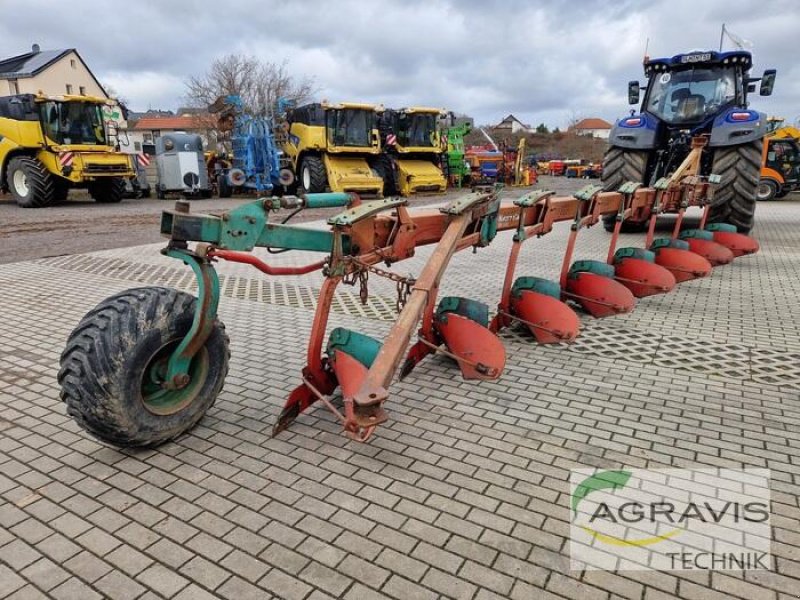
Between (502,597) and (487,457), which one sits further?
(487,457)

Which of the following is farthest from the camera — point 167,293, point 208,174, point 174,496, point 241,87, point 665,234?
point 241,87

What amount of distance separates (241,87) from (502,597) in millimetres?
34908

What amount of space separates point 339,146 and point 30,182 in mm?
7812

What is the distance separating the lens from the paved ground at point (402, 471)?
2020mm

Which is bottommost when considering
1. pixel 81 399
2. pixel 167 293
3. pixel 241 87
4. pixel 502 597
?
pixel 502 597

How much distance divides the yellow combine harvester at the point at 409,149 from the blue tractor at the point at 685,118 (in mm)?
8305

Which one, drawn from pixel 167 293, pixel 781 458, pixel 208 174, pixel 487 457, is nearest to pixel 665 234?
pixel 781 458

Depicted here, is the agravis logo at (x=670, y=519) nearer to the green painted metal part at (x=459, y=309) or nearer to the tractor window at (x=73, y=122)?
the green painted metal part at (x=459, y=309)

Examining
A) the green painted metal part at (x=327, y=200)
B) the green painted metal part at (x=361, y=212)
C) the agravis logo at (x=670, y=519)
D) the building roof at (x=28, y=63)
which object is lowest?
the agravis logo at (x=670, y=519)

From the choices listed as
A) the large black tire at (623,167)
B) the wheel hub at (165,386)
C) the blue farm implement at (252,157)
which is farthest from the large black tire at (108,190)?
the wheel hub at (165,386)

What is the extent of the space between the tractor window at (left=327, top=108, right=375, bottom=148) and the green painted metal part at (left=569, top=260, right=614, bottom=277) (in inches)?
469

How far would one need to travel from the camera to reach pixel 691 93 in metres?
9.25

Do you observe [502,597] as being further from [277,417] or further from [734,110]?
[734,110]

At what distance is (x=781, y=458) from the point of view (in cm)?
277
